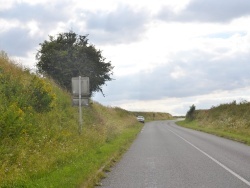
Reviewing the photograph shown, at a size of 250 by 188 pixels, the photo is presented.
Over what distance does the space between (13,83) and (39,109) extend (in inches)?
74.2

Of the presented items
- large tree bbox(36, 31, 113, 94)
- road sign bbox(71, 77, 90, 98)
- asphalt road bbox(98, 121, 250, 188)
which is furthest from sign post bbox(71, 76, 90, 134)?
large tree bbox(36, 31, 113, 94)

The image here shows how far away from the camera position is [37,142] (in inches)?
539

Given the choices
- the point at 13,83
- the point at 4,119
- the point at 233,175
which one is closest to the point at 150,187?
the point at 233,175

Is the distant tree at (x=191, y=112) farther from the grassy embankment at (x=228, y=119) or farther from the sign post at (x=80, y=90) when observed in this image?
the sign post at (x=80, y=90)

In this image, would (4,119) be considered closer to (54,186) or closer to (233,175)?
(54,186)

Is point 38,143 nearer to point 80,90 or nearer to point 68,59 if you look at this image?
point 80,90

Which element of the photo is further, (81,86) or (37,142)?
(81,86)

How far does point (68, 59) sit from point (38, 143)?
1934cm

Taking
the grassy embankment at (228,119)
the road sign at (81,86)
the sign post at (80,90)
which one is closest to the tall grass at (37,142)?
the sign post at (80,90)

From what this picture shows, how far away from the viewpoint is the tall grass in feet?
31.7

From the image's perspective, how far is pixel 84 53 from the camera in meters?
33.4

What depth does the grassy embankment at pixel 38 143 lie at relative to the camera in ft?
31.6

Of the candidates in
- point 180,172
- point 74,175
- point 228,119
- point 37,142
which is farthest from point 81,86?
point 228,119

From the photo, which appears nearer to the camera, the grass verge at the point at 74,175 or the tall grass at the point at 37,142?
the grass verge at the point at 74,175
